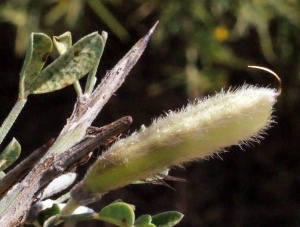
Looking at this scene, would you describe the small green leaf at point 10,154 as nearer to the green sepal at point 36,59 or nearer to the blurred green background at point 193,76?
the green sepal at point 36,59

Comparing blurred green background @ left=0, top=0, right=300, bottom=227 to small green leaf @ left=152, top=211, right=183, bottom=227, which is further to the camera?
blurred green background @ left=0, top=0, right=300, bottom=227

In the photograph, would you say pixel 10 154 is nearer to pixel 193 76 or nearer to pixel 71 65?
pixel 71 65

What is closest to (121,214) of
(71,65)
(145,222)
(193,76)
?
(145,222)

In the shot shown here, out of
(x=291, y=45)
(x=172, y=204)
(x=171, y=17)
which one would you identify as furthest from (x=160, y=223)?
(x=172, y=204)

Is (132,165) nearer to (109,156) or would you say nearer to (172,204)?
(109,156)

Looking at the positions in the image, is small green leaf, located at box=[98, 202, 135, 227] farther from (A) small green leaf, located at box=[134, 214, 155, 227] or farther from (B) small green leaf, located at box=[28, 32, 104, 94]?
(B) small green leaf, located at box=[28, 32, 104, 94]

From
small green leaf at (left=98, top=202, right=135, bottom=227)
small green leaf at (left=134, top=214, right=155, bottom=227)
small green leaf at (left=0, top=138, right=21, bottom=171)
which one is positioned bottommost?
small green leaf at (left=134, top=214, right=155, bottom=227)

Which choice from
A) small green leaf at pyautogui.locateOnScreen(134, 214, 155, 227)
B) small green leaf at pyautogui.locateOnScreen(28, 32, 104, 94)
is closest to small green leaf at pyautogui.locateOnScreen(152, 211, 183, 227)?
small green leaf at pyautogui.locateOnScreen(134, 214, 155, 227)
